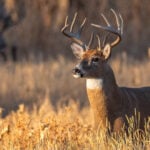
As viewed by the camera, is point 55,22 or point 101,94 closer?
point 101,94

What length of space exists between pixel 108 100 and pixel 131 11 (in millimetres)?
17547

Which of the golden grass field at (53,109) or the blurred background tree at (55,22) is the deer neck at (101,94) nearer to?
the golden grass field at (53,109)

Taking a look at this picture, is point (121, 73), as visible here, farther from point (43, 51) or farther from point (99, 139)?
point (99, 139)

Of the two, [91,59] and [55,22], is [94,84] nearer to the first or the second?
[91,59]

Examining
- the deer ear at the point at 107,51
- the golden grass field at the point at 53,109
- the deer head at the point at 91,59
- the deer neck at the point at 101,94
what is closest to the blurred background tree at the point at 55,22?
the golden grass field at the point at 53,109

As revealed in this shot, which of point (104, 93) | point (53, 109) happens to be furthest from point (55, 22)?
point (104, 93)

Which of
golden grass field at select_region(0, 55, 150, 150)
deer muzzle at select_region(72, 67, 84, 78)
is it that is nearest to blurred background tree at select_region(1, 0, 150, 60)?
golden grass field at select_region(0, 55, 150, 150)

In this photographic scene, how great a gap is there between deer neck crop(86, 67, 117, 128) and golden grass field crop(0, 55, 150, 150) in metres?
0.22

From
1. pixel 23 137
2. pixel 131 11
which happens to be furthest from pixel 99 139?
pixel 131 11

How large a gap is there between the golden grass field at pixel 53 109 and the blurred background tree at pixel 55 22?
12.8ft

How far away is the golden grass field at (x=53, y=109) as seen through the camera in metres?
10.3

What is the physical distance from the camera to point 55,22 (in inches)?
1121

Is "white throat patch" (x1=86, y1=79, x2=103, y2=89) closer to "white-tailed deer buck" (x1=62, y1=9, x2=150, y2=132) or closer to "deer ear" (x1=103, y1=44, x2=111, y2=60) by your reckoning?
"white-tailed deer buck" (x1=62, y1=9, x2=150, y2=132)

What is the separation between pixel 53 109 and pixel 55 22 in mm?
12879
